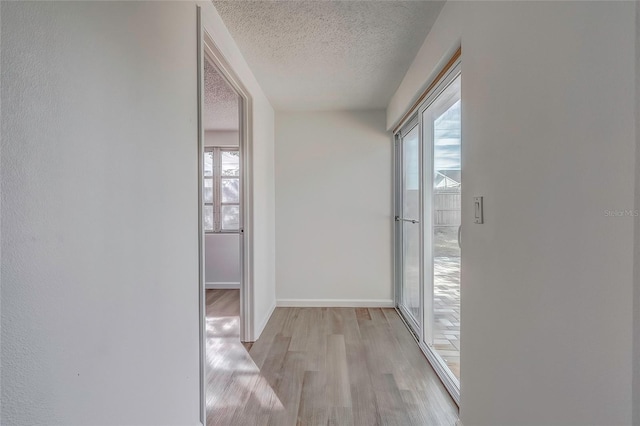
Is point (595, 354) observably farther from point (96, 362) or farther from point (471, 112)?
point (96, 362)

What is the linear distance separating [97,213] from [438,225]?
6.97 feet

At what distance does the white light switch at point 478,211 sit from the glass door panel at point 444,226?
572 millimetres

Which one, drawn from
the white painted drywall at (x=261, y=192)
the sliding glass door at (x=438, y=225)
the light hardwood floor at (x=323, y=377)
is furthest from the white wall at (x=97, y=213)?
the sliding glass door at (x=438, y=225)

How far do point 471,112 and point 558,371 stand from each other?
106 centimetres

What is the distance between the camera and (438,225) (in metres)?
2.30

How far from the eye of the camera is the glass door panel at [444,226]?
6.47ft

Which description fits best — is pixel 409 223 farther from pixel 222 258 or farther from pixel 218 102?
pixel 222 258

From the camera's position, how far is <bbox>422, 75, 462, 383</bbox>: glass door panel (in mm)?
1971

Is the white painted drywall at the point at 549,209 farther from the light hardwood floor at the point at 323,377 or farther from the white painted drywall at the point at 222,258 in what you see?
the white painted drywall at the point at 222,258

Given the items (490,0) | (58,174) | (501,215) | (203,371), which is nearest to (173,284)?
(203,371)

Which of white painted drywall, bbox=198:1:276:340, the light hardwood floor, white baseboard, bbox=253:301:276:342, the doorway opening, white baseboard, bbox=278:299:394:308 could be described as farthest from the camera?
white baseboard, bbox=278:299:394:308

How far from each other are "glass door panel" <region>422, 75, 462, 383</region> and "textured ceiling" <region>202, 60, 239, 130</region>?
165 cm

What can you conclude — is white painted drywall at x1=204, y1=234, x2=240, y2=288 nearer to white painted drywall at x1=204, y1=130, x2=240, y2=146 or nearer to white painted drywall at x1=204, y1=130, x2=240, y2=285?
white painted drywall at x1=204, y1=130, x2=240, y2=285

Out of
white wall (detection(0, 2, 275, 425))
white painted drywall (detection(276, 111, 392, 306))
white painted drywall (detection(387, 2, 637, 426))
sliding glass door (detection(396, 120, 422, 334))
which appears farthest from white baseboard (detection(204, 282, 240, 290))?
white painted drywall (detection(387, 2, 637, 426))
